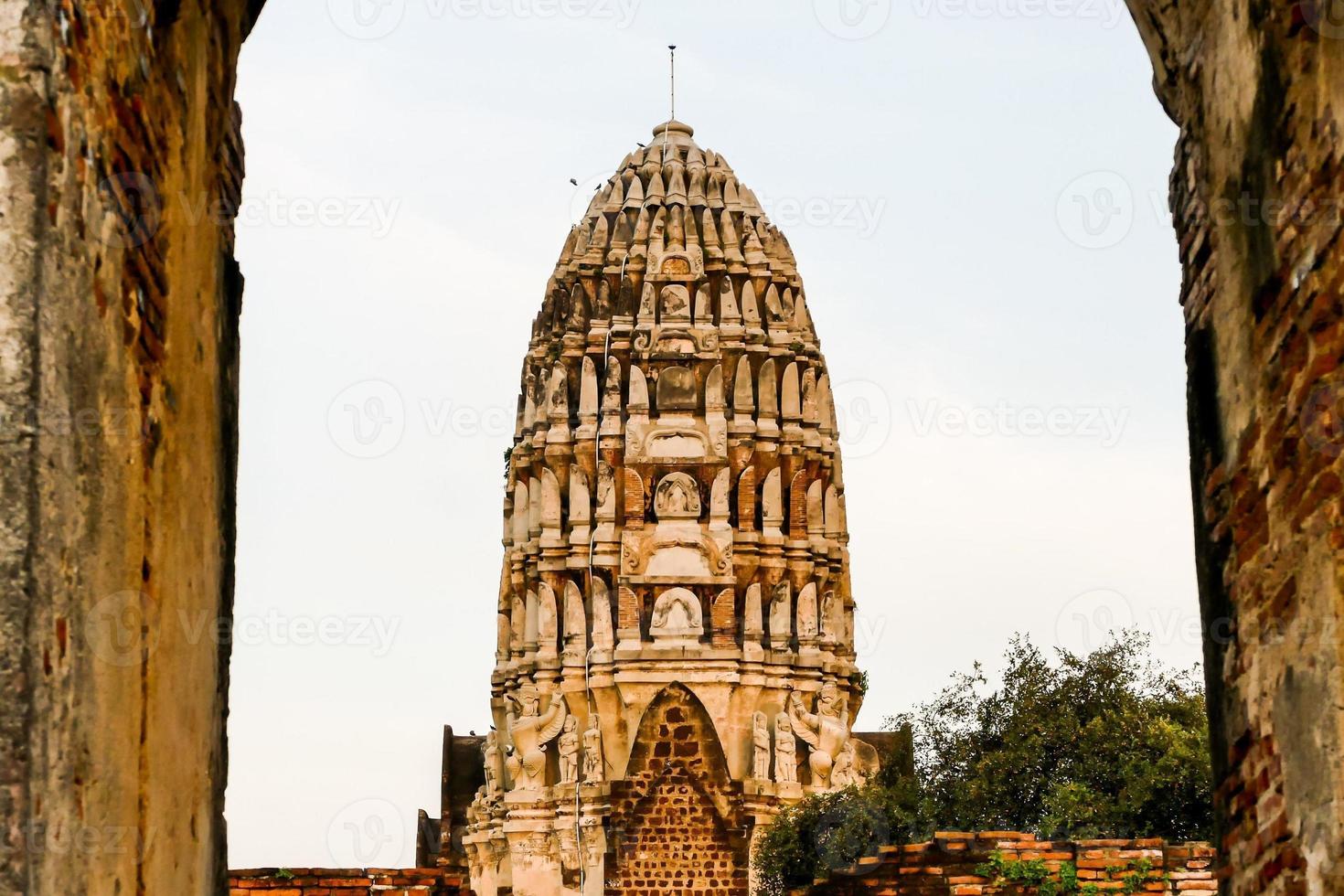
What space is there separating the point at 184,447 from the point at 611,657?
93.5 ft

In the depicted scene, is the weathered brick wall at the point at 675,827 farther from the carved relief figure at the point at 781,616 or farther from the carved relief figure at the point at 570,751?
the carved relief figure at the point at 781,616

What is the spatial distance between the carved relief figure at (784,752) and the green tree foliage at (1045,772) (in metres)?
7.34

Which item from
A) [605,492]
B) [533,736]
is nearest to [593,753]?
[533,736]

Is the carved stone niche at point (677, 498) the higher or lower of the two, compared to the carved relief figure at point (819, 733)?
higher

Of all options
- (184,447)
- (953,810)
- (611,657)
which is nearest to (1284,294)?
(184,447)

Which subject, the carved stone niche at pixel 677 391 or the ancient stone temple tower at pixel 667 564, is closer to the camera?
the ancient stone temple tower at pixel 667 564

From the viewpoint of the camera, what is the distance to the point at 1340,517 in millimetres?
6129

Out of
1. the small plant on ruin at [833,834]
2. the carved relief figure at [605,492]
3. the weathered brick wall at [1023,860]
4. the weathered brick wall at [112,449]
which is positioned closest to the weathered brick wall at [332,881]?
the weathered brick wall at [1023,860]

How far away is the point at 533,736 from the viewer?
118ft

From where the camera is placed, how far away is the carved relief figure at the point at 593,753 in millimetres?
34656

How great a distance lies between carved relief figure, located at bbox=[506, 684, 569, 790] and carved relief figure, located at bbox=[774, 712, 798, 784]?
3.28 meters

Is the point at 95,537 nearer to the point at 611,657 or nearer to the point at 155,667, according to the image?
the point at 155,667

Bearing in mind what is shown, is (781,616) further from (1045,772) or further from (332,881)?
(332,881)

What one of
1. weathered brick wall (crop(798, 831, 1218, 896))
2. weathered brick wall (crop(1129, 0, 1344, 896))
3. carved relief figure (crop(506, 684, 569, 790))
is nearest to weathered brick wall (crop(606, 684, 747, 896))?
carved relief figure (crop(506, 684, 569, 790))
